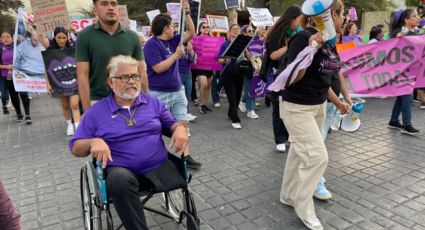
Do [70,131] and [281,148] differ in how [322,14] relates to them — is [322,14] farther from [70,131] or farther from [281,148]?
[70,131]


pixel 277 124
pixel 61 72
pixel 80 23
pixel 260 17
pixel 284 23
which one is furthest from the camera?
pixel 80 23

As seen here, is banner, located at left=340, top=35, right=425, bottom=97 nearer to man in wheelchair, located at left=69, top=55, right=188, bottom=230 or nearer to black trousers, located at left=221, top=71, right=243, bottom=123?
black trousers, located at left=221, top=71, right=243, bottom=123

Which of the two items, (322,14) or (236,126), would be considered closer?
(322,14)

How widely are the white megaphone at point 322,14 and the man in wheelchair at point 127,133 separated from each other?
1.27 m

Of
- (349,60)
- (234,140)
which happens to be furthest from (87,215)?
(349,60)

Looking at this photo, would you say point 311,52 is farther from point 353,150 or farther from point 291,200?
point 353,150

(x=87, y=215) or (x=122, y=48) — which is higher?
(x=122, y=48)

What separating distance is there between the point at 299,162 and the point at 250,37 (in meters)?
3.49

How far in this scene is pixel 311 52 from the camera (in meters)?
2.71

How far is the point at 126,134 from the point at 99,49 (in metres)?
0.95

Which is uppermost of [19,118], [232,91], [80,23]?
[80,23]

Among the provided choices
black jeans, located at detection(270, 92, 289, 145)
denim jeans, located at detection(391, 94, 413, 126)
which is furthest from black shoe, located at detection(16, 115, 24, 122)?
denim jeans, located at detection(391, 94, 413, 126)

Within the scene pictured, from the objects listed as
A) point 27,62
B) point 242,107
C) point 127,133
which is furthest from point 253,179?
point 27,62

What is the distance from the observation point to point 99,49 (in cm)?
315
